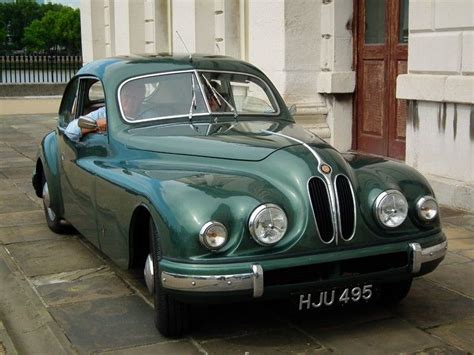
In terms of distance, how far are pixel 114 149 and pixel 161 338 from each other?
4.93 feet

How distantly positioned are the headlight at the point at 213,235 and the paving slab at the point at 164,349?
0.66 metres

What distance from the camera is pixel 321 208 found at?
4207mm

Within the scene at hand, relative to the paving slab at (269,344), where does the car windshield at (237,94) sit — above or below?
above

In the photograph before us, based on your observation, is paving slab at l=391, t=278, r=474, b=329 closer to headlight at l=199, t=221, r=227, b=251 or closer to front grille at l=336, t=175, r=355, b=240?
front grille at l=336, t=175, r=355, b=240

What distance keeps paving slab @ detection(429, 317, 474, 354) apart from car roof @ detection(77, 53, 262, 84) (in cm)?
256

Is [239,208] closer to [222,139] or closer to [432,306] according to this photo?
[222,139]

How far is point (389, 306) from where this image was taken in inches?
196

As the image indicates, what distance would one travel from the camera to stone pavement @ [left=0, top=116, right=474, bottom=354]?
4.35m

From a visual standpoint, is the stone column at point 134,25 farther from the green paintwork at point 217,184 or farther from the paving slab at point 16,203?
the green paintwork at point 217,184

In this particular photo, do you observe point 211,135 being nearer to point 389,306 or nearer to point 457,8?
point 389,306

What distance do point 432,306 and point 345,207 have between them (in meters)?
1.19

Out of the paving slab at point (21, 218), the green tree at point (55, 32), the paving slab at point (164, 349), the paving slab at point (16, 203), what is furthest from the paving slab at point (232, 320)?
the green tree at point (55, 32)

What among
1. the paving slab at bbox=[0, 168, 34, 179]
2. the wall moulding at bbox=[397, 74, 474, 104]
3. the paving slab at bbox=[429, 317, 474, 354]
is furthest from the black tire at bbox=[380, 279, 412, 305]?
the paving slab at bbox=[0, 168, 34, 179]

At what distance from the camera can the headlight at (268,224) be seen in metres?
4.05
